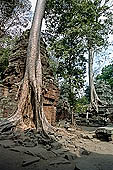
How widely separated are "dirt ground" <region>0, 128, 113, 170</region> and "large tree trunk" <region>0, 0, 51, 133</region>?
27.7 inches

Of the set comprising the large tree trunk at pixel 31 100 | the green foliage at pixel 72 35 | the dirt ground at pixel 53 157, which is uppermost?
the green foliage at pixel 72 35

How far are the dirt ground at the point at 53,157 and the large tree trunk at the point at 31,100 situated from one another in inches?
27.7

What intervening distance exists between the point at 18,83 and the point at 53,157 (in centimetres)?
296

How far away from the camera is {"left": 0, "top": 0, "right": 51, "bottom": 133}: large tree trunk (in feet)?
16.4

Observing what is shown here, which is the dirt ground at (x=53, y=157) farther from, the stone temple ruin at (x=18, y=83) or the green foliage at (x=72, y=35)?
the green foliage at (x=72, y=35)

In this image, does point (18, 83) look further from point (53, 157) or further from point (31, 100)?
point (53, 157)

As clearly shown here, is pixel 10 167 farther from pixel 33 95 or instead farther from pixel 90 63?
pixel 90 63

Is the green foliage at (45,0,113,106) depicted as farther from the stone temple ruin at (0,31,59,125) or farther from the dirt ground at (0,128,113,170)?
the dirt ground at (0,128,113,170)

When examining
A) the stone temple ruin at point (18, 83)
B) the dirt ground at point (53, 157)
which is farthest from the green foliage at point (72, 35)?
the dirt ground at point (53, 157)

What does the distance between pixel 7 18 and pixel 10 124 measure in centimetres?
758

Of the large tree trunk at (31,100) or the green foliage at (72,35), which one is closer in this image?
the large tree trunk at (31,100)

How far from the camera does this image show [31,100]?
214 inches

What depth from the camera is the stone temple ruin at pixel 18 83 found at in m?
5.75

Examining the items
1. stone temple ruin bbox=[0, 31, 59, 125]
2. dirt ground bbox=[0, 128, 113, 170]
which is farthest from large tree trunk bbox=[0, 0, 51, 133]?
dirt ground bbox=[0, 128, 113, 170]
